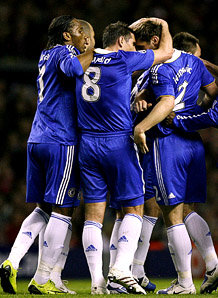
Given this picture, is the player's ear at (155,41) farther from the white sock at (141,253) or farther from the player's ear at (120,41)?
the white sock at (141,253)

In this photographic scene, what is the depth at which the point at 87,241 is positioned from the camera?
15.7 ft

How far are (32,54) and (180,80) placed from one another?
7742 millimetres

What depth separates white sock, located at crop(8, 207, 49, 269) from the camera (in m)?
5.05

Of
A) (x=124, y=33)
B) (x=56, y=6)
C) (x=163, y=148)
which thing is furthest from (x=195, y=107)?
(x=56, y=6)

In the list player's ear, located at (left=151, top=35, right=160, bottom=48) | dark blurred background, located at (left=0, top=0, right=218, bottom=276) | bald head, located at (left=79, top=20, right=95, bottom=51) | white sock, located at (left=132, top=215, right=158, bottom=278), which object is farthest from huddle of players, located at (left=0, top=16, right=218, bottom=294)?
dark blurred background, located at (left=0, top=0, right=218, bottom=276)

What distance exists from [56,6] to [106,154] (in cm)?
862

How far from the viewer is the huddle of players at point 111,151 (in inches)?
189

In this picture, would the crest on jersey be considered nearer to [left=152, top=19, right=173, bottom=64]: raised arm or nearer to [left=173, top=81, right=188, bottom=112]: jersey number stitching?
[left=173, top=81, right=188, bottom=112]: jersey number stitching

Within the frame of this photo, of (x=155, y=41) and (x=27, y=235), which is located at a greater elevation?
(x=155, y=41)

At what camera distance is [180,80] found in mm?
5117

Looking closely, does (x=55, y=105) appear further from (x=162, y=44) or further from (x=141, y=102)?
(x=162, y=44)

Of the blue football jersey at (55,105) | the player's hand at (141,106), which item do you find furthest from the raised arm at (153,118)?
the blue football jersey at (55,105)

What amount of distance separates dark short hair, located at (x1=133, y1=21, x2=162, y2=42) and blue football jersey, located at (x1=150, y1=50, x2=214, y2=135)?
0.25 metres

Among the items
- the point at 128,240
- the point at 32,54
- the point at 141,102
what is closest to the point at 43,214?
the point at 128,240
